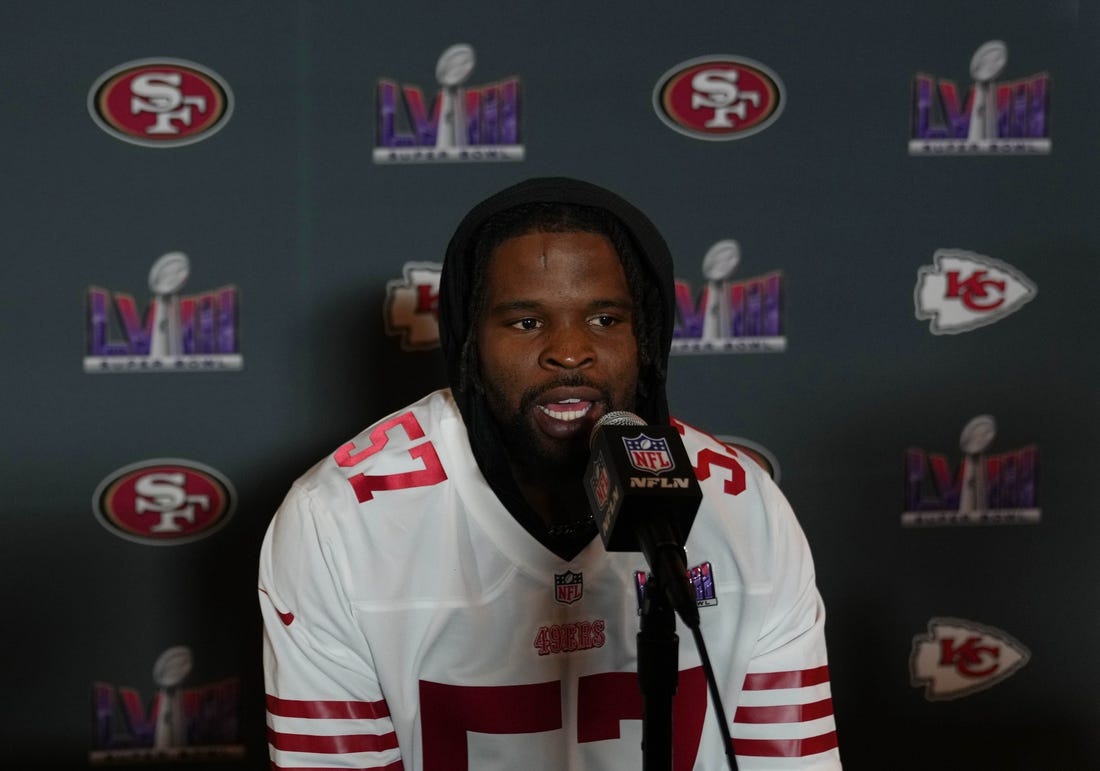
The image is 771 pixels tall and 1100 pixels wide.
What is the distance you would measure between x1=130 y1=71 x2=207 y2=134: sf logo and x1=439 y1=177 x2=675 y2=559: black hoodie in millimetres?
873

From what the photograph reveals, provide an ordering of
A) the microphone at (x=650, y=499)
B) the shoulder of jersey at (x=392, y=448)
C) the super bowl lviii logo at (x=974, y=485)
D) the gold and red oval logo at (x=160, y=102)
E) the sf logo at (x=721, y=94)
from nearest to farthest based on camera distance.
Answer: the microphone at (x=650, y=499)
the shoulder of jersey at (x=392, y=448)
the gold and red oval logo at (x=160, y=102)
the sf logo at (x=721, y=94)
the super bowl lviii logo at (x=974, y=485)

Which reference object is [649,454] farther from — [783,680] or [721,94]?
[721,94]

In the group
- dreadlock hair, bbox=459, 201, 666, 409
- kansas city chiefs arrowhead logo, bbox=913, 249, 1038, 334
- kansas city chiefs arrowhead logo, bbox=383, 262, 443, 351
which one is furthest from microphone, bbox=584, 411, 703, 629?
kansas city chiefs arrowhead logo, bbox=913, 249, 1038, 334

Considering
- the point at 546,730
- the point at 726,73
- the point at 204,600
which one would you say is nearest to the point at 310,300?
the point at 204,600

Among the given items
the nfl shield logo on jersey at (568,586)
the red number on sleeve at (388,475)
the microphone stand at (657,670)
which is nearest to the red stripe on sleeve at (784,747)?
the nfl shield logo on jersey at (568,586)

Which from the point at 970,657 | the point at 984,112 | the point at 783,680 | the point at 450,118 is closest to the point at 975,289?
the point at 984,112

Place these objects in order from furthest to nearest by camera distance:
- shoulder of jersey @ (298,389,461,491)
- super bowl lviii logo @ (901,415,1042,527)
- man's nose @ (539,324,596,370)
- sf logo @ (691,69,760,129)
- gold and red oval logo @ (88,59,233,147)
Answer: super bowl lviii logo @ (901,415,1042,527) → sf logo @ (691,69,760,129) → gold and red oval logo @ (88,59,233,147) → shoulder of jersey @ (298,389,461,491) → man's nose @ (539,324,596,370)

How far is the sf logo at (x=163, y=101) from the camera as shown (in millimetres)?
2074

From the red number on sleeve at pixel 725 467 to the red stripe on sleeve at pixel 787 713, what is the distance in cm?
24

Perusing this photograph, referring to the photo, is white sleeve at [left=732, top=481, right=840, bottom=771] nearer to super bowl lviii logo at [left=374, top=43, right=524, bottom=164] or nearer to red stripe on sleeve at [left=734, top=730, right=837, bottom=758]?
red stripe on sleeve at [left=734, top=730, right=837, bottom=758]

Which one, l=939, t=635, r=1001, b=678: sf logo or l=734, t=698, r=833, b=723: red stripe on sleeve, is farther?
l=939, t=635, r=1001, b=678: sf logo

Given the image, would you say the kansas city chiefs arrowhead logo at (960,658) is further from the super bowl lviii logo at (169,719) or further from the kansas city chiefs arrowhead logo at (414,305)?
the super bowl lviii logo at (169,719)

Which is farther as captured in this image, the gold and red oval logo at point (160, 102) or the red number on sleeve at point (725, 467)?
the gold and red oval logo at point (160, 102)

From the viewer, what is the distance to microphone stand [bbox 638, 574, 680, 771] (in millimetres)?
816
